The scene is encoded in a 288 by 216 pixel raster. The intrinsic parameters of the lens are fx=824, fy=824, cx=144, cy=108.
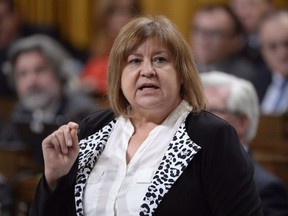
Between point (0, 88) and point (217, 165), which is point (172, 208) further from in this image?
point (0, 88)

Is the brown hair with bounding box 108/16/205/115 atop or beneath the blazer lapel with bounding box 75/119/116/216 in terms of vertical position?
atop

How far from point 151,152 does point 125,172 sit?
8cm

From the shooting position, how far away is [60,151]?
2.05 metres

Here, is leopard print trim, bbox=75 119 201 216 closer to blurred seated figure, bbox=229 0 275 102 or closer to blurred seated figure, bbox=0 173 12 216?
blurred seated figure, bbox=0 173 12 216

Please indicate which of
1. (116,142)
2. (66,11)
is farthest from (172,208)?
(66,11)

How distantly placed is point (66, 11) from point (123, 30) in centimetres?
489

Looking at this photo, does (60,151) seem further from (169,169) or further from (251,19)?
(251,19)

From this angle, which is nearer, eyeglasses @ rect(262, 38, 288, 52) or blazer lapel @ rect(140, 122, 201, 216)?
blazer lapel @ rect(140, 122, 201, 216)

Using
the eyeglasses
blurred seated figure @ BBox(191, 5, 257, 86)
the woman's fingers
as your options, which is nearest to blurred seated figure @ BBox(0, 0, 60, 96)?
blurred seated figure @ BBox(191, 5, 257, 86)

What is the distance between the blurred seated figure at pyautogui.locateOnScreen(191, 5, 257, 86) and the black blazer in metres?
3.23

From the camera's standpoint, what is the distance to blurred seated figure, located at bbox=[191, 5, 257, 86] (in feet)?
17.4

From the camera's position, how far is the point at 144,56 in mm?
2078

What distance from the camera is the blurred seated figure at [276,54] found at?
193 inches

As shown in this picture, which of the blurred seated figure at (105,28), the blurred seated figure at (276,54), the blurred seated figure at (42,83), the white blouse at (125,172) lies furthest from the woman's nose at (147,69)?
the blurred seated figure at (105,28)
